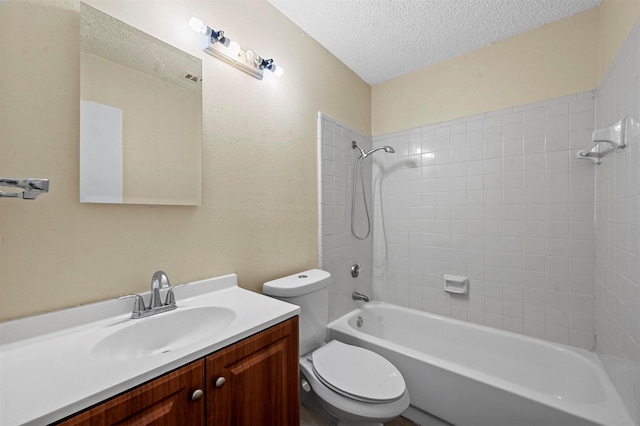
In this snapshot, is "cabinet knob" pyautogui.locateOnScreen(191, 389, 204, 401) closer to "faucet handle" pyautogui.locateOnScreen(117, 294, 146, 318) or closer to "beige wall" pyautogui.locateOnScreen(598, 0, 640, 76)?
"faucet handle" pyautogui.locateOnScreen(117, 294, 146, 318)

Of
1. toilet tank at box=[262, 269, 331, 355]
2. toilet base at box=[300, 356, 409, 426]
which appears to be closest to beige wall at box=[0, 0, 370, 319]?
toilet tank at box=[262, 269, 331, 355]

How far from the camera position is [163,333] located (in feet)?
3.28

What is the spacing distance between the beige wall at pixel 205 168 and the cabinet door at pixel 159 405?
499mm

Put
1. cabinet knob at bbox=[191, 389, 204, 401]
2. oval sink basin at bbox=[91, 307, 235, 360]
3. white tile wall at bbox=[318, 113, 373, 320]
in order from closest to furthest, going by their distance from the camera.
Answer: cabinet knob at bbox=[191, 389, 204, 401] → oval sink basin at bbox=[91, 307, 235, 360] → white tile wall at bbox=[318, 113, 373, 320]

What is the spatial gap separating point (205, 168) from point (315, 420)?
154 cm

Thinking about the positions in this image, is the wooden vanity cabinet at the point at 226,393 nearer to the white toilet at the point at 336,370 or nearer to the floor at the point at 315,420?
the white toilet at the point at 336,370

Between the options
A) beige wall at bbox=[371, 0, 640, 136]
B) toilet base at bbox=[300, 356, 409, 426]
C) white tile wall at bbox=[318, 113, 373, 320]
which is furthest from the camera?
white tile wall at bbox=[318, 113, 373, 320]

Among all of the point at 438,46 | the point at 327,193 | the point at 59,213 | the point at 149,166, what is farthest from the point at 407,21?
the point at 59,213

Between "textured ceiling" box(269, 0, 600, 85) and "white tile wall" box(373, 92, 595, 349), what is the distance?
1.69ft

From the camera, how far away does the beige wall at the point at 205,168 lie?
82cm

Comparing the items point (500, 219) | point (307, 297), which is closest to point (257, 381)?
point (307, 297)

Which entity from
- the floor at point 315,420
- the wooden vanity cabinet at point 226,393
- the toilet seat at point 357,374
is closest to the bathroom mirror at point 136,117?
the wooden vanity cabinet at point 226,393

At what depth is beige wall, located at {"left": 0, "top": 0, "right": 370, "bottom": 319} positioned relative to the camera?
2.68 ft

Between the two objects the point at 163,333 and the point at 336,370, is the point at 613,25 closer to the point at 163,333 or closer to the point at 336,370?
the point at 336,370
